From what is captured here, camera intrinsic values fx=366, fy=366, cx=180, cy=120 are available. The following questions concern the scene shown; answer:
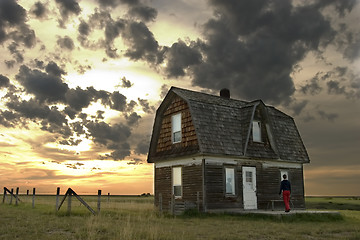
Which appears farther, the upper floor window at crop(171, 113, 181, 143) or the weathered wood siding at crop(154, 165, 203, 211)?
the upper floor window at crop(171, 113, 181, 143)

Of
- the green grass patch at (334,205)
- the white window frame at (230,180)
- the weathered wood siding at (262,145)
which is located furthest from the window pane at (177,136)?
the green grass patch at (334,205)

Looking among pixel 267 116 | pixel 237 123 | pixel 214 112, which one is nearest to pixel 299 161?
pixel 267 116

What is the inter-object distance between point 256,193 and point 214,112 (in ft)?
18.6

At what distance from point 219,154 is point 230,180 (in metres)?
2.04

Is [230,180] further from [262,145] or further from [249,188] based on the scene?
[262,145]

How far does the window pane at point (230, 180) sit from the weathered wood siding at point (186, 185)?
183 centimetres

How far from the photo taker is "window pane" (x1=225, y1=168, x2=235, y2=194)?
71.3 feet

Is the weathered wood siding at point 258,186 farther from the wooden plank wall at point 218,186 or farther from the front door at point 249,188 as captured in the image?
the front door at point 249,188

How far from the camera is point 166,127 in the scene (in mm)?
24703

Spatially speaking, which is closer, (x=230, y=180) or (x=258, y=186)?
(x=230, y=180)

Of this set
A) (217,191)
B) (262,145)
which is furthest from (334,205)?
(217,191)

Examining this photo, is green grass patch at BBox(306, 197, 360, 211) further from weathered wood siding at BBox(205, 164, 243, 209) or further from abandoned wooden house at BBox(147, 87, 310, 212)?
weathered wood siding at BBox(205, 164, 243, 209)

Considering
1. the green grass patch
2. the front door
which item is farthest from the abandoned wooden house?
the green grass patch

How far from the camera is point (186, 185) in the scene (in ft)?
72.4
